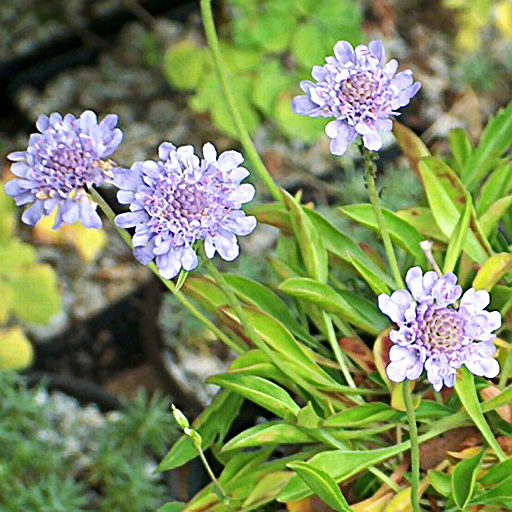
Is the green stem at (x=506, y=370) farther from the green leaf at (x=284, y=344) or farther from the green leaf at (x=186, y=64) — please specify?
the green leaf at (x=186, y=64)

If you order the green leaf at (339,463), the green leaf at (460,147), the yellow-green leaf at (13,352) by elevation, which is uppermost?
the green leaf at (460,147)

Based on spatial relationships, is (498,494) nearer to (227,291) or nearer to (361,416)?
(361,416)

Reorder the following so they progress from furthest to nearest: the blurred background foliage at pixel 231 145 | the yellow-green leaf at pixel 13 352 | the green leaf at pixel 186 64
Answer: the green leaf at pixel 186 64 → the yellow-green leaf at pixel 13 352 → the blurred background foliage at pixel 231 145

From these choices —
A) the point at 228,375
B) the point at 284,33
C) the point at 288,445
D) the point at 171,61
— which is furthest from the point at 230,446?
the point at 171,61

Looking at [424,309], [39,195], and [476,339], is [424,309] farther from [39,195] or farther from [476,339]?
[39,195]

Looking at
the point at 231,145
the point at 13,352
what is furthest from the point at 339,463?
the point at 231,145

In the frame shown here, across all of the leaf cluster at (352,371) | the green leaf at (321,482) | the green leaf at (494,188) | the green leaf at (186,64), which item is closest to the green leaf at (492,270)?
the leaf cluster at (352,371)

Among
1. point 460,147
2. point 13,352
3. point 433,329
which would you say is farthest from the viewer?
point 13,352
